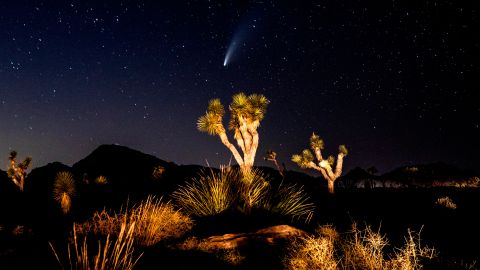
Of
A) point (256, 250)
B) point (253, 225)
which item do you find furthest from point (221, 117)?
point (256, 250)

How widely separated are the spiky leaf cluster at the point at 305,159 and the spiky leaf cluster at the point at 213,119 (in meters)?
10.5

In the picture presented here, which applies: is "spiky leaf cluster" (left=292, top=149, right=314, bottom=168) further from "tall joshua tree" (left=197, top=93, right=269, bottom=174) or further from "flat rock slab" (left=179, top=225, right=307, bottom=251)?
"flat rock slab" (left=179, top=225, right=307, bottom=251)

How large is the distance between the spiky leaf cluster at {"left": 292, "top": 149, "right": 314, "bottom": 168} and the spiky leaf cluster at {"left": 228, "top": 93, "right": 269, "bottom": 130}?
9062 mm

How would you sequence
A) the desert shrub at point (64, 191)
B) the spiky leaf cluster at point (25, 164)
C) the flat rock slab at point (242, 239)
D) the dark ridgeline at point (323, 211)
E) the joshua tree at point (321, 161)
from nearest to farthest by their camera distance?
1. the flat rock slab at point (242, 239)
2. the dark ridgeline at point (323, 211)
3. the desert shrub at point (64, 191)
4. the joshua tree at point (321, 161)
5. the spiky leaf cluster at point (25, 164)

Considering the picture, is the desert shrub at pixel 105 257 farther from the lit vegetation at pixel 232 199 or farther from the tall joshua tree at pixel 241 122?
the tall joshua tree at pixel 241 122

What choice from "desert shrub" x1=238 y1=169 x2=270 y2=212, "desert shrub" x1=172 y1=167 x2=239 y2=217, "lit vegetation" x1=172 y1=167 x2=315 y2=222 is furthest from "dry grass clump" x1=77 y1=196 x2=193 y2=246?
"desert shrub" x1=238 y1=169 x2=270 y2=212

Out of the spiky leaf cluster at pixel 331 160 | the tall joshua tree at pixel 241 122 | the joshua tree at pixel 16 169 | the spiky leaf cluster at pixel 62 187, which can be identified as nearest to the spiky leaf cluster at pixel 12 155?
the joshua tree at pixel 16 169

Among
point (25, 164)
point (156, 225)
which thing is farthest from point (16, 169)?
point (156, 225)

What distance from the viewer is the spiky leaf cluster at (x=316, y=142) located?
24506mm

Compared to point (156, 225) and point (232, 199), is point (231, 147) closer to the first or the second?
point (232, 199)

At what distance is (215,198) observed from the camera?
28.9 ft

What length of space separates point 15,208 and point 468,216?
103 feet

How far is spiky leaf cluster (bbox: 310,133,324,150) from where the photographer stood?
24.5 metres

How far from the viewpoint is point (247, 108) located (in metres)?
15.9
